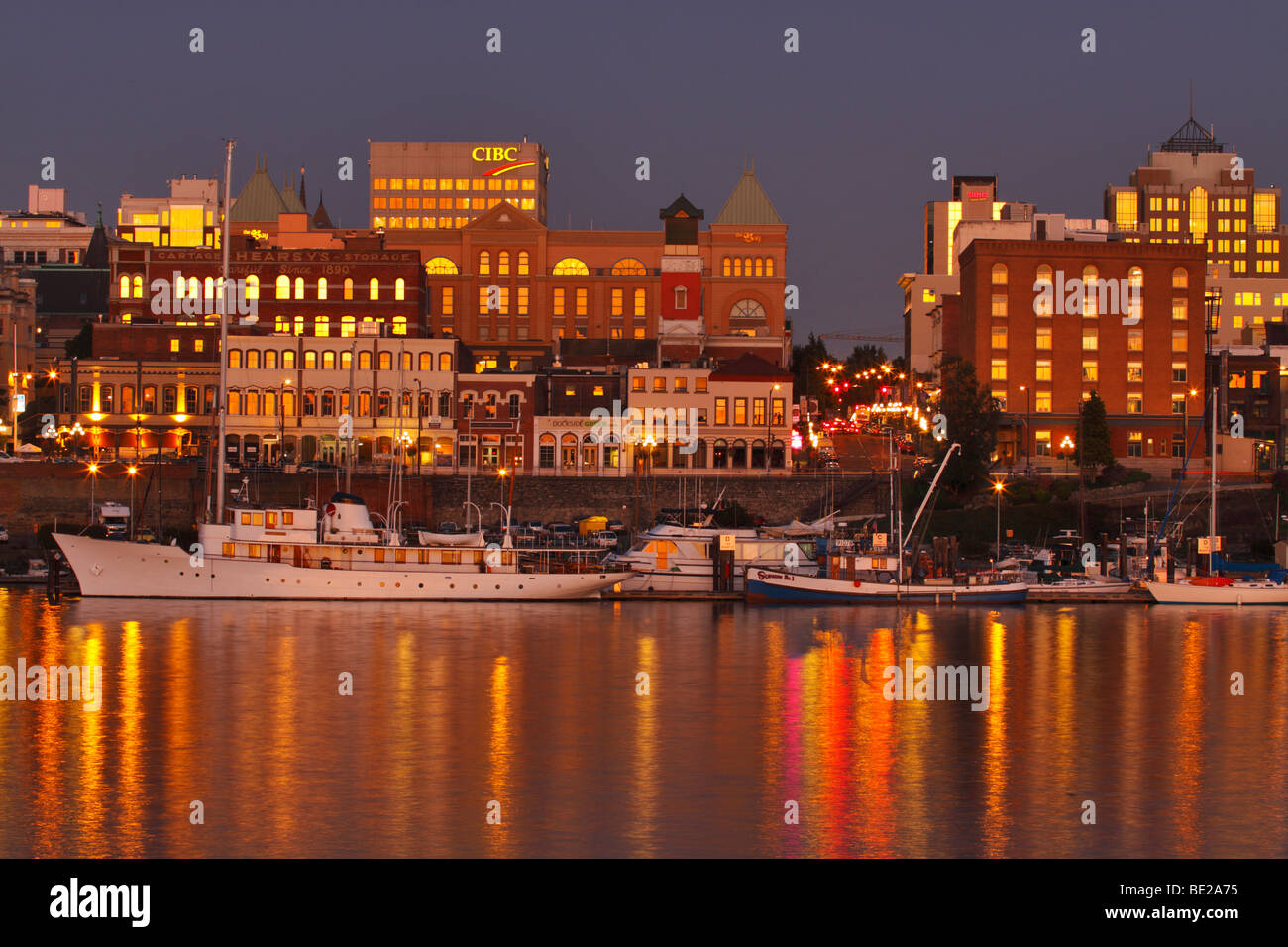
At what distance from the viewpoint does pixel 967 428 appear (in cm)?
12150

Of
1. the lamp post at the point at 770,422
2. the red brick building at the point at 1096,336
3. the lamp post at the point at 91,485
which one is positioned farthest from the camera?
the red brick building at the point at 1096,336

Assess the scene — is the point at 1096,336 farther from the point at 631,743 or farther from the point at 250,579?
the point at 631,743

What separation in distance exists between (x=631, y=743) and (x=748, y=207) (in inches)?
6063

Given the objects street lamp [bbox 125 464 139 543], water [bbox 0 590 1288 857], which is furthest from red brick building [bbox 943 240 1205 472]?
water [bbox 0 590 1288 857]

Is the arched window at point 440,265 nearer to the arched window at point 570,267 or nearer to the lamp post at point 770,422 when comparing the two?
the arched window at point 570,267

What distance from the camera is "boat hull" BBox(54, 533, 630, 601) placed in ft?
249

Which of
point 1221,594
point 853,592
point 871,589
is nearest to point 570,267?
point 853,592

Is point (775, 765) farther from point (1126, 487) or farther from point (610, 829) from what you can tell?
point (1126, 487)

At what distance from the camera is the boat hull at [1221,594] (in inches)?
3127

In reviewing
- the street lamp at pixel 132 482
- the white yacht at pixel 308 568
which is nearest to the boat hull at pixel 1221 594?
the white yacht at pixel 308 568

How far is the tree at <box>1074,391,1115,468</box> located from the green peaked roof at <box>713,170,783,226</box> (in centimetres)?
6299

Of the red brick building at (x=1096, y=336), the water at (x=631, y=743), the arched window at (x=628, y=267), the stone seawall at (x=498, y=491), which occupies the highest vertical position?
the arched window at (x=628, y=267)

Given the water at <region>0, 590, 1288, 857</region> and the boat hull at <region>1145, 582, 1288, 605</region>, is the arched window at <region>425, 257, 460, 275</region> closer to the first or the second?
the boat hull at <region>1145, 582, 1288, 605</region>

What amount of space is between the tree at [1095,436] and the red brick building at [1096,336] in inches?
519
